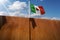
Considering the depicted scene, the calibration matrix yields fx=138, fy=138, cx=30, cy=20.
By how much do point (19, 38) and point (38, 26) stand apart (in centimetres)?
19

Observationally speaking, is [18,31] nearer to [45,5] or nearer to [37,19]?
[37,19]

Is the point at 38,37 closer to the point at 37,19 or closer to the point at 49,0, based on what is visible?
the point at 37,19

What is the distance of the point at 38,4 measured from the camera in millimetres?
1206

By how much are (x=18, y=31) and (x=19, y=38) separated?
0.06 meters

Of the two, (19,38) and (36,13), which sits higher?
(36,13)

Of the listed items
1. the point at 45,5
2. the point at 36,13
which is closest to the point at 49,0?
the point at 45,5

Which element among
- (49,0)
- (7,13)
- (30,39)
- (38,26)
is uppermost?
(49,0)

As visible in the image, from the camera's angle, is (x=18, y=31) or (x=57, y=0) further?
(x=57, y=0)

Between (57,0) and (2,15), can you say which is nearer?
(2,15)

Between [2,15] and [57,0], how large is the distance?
1.67ft

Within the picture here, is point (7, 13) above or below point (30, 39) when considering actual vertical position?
above

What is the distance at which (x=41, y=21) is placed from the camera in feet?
3.94

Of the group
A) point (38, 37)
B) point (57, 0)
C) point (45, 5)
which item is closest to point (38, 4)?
point (45, 5)

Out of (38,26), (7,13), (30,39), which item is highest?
(7,13)
